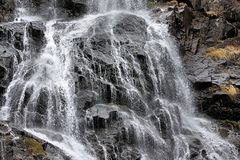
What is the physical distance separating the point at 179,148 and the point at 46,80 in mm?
6924

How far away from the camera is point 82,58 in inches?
916

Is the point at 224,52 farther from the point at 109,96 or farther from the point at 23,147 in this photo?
the point at 23,147

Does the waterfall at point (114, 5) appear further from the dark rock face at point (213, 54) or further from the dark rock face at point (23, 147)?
the dark rock face at point (23, 147)

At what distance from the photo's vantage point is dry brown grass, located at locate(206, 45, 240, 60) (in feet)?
87.8

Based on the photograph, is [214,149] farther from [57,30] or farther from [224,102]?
[57,30]

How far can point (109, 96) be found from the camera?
71.3 feet

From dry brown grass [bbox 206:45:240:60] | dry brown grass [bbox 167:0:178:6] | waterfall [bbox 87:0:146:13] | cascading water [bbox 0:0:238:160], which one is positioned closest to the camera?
cascading water [bbox 0:0:238:160]

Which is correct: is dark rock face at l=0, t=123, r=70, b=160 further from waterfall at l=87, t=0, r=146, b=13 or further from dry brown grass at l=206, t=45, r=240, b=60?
waterfall at l=87, t=0, r=146, b=13

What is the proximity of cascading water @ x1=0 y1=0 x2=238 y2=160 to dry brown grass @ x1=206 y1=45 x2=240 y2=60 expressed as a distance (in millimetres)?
2205

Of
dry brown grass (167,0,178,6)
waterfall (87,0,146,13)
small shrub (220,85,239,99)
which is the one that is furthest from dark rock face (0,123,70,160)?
dry brown grass (167,0,178,6)

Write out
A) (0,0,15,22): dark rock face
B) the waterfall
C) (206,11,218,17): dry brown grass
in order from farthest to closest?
the waterfall < (206,11,218,17): dry brown grass < (0,0,15,22): dark rock face

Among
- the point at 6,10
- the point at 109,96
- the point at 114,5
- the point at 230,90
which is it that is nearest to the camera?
the point at 109,96

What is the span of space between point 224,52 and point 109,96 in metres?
8.79

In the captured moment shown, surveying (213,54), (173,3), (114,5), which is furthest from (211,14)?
(114,5)
